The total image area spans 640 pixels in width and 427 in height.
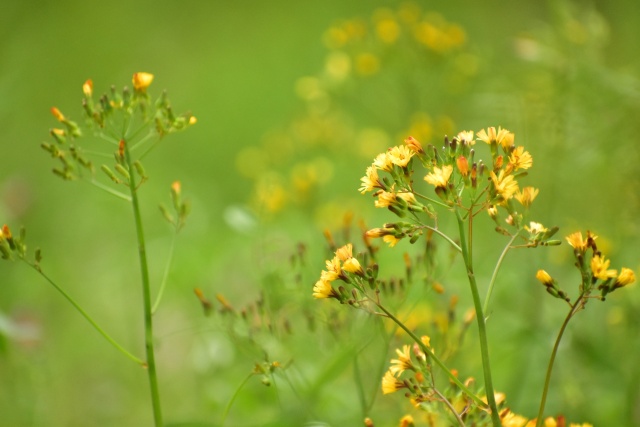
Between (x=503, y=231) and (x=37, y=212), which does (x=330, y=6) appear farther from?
(x=503, y=231)

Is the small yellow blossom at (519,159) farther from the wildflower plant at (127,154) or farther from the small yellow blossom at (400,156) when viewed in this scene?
the wildflower plant at (127,154)

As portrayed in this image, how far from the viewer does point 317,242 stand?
231cm

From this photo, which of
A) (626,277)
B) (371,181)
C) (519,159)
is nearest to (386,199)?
(371,181)

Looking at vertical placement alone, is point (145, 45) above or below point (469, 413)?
above

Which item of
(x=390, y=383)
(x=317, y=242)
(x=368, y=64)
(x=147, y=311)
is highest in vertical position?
(x=368, y=64)

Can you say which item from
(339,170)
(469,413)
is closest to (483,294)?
(469,413)

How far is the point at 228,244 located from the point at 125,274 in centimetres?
45

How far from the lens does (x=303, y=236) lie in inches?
100.0

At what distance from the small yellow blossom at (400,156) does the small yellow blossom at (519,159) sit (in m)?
0.13

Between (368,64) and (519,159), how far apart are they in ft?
4.27

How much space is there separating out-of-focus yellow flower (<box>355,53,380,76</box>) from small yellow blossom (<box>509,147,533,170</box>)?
129 cm

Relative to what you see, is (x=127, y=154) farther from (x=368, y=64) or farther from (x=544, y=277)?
(x=368, y=64)

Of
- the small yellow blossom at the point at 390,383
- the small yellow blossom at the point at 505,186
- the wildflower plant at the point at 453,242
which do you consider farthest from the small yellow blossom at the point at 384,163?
the small yellow blossom at the point at 390,383

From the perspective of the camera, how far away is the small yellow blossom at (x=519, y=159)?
0.98 meters
